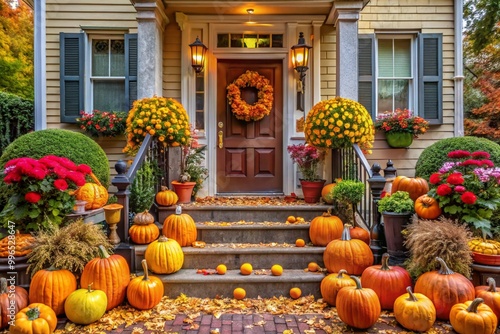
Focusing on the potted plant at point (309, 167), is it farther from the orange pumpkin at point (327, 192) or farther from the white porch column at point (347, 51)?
the white porch column at point (347, 51)

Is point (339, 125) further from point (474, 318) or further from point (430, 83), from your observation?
point (474, 318)

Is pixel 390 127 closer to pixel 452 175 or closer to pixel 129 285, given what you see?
pixel 452 175

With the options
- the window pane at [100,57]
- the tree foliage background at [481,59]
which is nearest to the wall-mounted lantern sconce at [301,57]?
the window pane at [100,57]

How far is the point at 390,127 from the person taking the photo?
204 inches

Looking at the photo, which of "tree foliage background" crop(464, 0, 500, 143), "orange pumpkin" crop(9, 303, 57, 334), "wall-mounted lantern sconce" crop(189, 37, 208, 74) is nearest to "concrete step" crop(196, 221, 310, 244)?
"orange pumpkin" crop(9, 303, 57, 334)

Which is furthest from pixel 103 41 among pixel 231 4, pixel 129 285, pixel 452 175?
pixel 452 175

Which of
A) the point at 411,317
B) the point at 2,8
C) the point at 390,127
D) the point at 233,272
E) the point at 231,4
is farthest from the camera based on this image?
the point at 2,8

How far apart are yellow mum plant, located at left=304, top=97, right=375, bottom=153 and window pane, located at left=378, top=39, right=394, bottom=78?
152cm

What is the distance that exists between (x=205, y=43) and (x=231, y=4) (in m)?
0.79

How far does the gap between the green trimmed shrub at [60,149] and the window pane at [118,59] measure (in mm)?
1324

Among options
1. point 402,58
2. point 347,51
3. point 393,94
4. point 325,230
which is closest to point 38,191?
point 325,230

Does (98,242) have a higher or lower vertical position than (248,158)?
lower

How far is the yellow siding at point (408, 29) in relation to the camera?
5379 mm

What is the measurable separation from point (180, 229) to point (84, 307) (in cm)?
115
